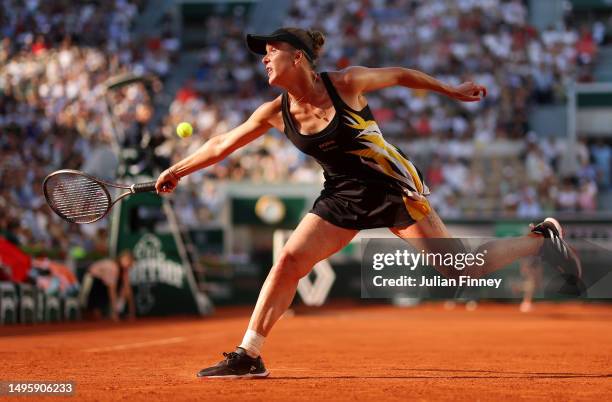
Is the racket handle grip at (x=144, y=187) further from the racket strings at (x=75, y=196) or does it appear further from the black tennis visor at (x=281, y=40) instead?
the black tennis visor at (x=281, y=40)

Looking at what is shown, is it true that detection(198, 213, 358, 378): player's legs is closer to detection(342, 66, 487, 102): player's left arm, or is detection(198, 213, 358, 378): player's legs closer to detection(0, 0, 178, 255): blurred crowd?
detection(342, 66, 487, 102): player's left arm

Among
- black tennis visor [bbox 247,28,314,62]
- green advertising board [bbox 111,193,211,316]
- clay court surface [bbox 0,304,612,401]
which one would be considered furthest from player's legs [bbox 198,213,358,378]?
green advertising board [bbox 111,193,211,316]

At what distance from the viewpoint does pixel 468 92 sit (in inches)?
277

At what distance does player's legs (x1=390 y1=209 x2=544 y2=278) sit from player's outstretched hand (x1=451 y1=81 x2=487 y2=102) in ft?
2.68

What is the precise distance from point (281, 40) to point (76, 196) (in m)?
1.96

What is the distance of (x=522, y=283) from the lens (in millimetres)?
21906

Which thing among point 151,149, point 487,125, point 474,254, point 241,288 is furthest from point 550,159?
point 474,254

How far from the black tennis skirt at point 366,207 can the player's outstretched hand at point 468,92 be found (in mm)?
759

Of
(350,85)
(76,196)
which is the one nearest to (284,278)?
(350,85)

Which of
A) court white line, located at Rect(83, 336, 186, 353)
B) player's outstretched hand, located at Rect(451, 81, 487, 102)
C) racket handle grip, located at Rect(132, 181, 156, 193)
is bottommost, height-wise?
court white line, located at Rect(83, 336, 186, 353)

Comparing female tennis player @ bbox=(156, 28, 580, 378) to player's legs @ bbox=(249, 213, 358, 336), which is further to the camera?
player's legs @ bbox=(249, 213, 358, 336)

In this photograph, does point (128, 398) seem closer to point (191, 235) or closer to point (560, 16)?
point (191, 235)

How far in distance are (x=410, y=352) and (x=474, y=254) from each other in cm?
347

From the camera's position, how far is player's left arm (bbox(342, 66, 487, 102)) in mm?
6848
